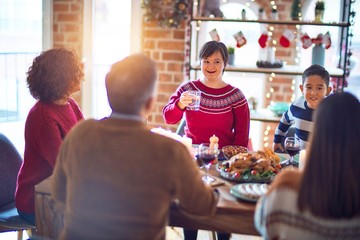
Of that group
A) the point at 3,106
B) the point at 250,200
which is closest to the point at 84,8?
the point at 3,106

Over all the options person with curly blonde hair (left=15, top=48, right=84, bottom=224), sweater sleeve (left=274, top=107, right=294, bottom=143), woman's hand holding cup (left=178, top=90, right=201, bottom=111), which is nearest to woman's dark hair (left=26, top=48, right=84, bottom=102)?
person with curly blonde hair (left=15, top=48, right=84, bottom=224)

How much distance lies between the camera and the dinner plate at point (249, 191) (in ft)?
6.47

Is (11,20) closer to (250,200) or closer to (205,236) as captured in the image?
(205,236)

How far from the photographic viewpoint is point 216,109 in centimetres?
300

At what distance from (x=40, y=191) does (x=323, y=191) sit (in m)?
1.13

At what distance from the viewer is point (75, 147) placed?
1626 millimetres

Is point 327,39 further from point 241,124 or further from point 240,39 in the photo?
point 241,124

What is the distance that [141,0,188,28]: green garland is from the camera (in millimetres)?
4090

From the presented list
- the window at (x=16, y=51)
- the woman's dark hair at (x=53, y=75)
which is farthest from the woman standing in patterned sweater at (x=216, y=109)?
the window at (x=16, y=51)

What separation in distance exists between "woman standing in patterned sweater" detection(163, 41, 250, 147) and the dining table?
0.86 metres

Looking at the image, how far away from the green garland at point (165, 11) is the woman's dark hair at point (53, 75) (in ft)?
5.55

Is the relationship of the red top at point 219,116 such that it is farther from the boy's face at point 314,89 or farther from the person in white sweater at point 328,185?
the person in white sweater at point 328,185

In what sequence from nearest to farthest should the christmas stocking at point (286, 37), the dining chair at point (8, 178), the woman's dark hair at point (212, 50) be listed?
the dining chair at point (8, 178) → the woman's dark hair at point (212, 50) → the christmas stocking at point (286, 37)

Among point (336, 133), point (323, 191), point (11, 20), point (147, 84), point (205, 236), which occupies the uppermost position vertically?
point (11, 20)
